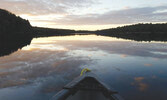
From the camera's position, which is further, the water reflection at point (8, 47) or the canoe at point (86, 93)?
the water reflection at point (8, 47)

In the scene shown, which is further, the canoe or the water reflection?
the water reflection

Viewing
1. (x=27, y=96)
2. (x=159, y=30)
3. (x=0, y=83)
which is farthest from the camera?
(x=159, y=30)

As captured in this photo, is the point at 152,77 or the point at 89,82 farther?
the point at 152,77

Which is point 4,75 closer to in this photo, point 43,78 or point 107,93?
point 43,78

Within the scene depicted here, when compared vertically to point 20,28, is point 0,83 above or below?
below

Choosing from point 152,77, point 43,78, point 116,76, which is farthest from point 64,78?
point 152,77

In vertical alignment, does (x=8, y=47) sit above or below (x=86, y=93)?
above

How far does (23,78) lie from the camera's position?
959 centimetres

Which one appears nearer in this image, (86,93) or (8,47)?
(86,93)

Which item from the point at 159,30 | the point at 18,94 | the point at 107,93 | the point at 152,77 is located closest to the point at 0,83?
the point at 18,94

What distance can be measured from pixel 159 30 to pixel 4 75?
518 ft

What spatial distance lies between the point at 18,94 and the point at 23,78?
2554 millimetres

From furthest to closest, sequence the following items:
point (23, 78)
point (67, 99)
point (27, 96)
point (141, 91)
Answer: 1. point (23, 78)
2. point (141, 91)
3. point (27, 96)
4. point (67, 99)

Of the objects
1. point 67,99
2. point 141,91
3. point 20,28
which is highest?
point 20,28
